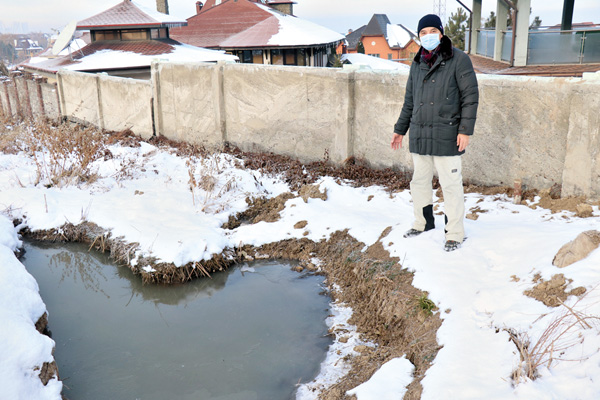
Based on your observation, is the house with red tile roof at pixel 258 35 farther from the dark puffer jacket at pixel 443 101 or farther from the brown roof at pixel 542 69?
the dark puffer jacket at pixel 443 101

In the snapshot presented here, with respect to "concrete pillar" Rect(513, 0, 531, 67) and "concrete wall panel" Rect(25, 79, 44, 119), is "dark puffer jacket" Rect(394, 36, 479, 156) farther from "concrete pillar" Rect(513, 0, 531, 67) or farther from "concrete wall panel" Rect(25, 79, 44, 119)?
"concrete wall panel" Rect(25, 79, 44, 119)

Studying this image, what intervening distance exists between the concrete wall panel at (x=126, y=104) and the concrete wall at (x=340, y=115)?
22mm

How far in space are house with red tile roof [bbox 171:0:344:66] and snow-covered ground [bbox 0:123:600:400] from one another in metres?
16.4

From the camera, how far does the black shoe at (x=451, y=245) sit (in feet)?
15.5

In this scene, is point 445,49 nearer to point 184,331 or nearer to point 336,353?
point 336,353

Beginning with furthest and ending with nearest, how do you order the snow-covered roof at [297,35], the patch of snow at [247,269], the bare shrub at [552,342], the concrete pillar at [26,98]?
the snow-covered roof at [297,35]
the concrete pillar at [26,98]
the patch of snow at [247,269]
the bare shrub at [552,342]

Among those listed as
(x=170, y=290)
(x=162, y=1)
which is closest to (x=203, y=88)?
(x=170, y=290)

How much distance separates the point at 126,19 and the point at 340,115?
1614 cm

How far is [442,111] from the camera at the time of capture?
4473mm

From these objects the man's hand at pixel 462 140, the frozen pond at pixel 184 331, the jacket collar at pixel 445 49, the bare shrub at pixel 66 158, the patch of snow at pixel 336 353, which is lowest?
the frozen pond at pixel 184 331

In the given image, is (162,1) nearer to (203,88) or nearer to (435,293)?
(203,88)

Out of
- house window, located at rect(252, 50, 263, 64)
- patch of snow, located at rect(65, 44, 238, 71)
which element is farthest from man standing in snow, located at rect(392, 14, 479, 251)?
house window, located at rect(252, 50, 263, 64)

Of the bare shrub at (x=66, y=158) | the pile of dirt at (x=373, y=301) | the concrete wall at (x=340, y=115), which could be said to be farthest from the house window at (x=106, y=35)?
the pile of dirt at (x=373, y=301)

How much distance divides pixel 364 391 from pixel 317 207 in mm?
3547
